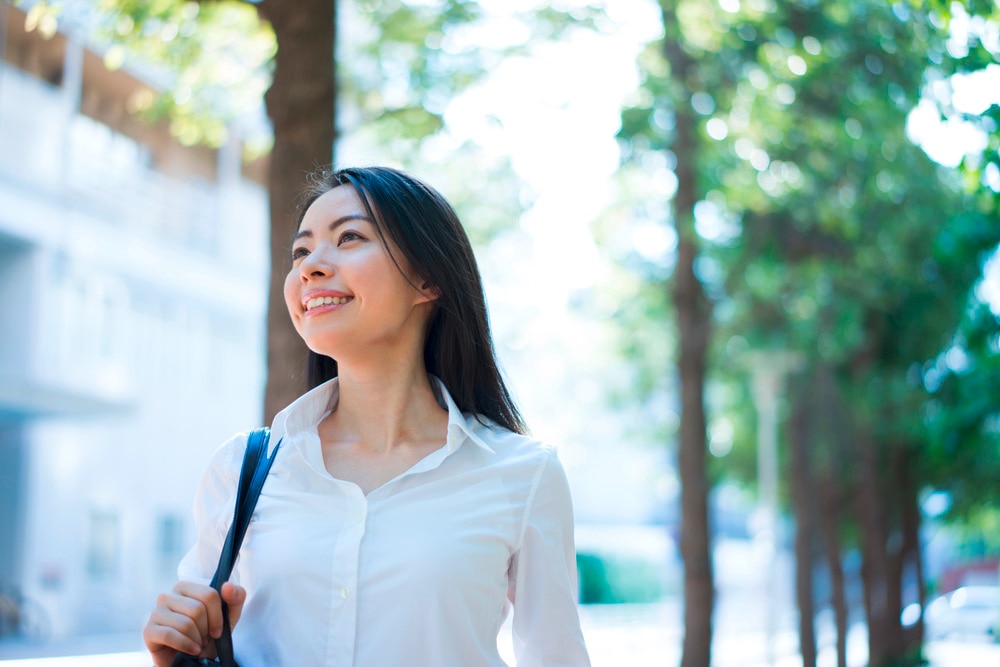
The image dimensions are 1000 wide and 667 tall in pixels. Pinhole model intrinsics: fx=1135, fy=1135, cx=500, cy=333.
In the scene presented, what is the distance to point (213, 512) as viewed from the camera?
2463 millimetres

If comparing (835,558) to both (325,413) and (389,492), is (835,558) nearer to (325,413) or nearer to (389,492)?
(325,413)

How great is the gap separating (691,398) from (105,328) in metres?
14.8

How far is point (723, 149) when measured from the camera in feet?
33.2

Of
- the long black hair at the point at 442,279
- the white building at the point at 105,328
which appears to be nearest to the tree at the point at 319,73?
the long black hair at the point at 442,279

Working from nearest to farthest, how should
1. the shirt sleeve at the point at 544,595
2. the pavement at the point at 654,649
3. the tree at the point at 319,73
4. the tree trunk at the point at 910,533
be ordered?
1. the shirt sleeve at the point at 544,595
2. the tree at the point at 319,73
3. the pavement at the point at 654,649
4. the tree trunk at the point at 910,533

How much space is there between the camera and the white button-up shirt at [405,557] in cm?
227

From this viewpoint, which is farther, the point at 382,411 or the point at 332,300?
the point at 382,411

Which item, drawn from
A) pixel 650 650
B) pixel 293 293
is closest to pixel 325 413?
pixel 293 293

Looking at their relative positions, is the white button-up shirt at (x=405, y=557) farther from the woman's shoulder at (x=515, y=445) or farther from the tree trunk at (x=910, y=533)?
the tree trunk at (x=910, y=533)

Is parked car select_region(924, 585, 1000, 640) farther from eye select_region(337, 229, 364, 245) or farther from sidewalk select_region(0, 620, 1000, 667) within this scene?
eye select_region(337, 229, 364, 245)

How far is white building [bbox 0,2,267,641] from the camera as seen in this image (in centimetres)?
1978

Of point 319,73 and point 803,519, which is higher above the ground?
point 319,73

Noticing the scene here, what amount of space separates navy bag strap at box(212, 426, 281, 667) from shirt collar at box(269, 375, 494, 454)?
36 mm

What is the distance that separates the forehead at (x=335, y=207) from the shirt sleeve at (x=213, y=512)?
1.77ft
